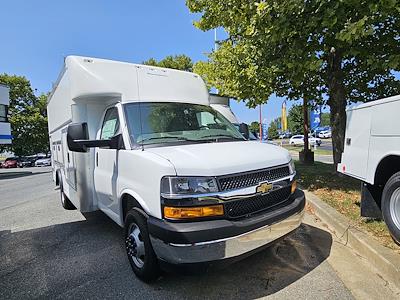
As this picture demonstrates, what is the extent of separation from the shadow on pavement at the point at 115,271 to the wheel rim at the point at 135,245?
0.23m

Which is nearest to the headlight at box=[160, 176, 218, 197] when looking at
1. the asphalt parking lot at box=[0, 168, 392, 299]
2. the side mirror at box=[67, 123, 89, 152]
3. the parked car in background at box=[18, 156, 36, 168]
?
the asphalt parking lot at box=[0, 168, 392, 299]

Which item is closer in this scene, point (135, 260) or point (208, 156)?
point (208, 156)

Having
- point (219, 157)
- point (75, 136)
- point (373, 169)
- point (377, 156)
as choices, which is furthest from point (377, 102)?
point (75, 136)

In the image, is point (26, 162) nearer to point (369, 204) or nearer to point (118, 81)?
point (118, 81)

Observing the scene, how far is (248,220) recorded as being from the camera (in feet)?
9.88

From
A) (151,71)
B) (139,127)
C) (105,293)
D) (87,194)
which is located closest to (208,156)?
(139,127)

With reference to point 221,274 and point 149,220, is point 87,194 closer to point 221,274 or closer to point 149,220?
point 149,220

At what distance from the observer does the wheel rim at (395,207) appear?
12.8 feet

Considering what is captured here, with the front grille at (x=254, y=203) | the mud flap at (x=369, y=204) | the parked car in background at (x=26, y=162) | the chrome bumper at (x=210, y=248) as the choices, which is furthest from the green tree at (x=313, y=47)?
the parked car in background at (x=26, y=162)

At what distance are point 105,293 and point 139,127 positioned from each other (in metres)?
1.92

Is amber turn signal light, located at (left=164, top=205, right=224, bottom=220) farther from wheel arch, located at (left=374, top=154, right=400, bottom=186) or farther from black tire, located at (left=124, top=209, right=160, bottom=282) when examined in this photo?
wheel arch, located at (left=374, top=154, right=400, bottom=186)

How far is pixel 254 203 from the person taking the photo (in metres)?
3.15

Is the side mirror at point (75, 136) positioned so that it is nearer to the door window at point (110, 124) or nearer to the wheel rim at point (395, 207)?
the door window at point (110, 124)

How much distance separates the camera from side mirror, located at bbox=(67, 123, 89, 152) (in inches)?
146
